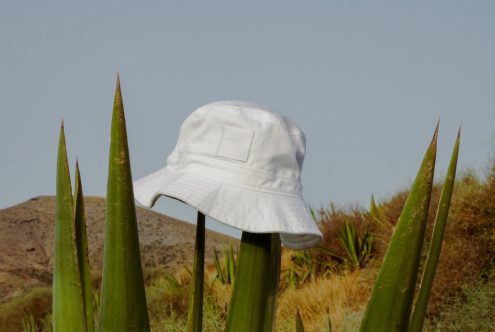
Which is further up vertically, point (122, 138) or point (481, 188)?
point (122, 138)

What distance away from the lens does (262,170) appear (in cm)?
181

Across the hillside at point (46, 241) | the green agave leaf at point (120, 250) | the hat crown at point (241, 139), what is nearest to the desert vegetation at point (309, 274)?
the green agave leaf at point (120, 250)

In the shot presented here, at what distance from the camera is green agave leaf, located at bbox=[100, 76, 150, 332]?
67.5 inches

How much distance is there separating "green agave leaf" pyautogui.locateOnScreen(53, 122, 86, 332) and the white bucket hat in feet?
0.59

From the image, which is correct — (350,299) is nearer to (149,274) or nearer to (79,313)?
(149,274)

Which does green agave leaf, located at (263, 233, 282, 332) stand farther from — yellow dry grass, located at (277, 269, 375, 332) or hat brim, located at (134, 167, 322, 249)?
yellow dry grass, located at (277, 269, 375, 332)

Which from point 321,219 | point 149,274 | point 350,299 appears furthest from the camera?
point 149,274

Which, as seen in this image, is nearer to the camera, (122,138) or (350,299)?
(122,138)

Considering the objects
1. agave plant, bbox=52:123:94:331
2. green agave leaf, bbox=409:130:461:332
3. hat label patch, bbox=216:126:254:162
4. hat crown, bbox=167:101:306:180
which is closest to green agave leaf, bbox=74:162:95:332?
agave plant, bbox=52:123:94:331

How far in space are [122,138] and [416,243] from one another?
718mm

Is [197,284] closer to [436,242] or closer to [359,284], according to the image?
[436,242]

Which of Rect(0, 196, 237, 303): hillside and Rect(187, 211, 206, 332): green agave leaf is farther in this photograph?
Rect(0, 196, 237, 303): hillside

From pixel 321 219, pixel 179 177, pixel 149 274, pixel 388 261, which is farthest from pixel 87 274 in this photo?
pixel 149 274

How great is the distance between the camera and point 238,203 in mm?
1751
